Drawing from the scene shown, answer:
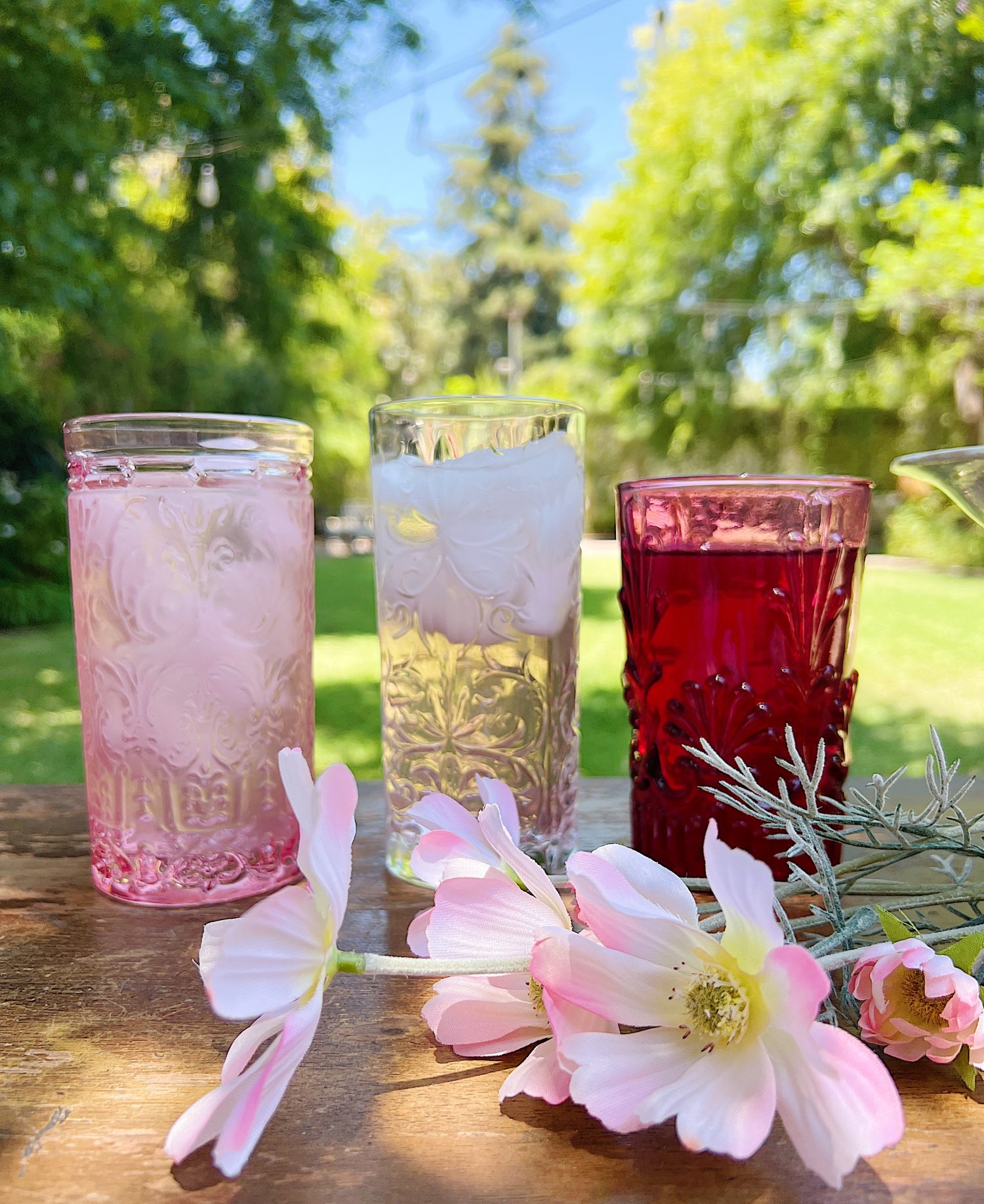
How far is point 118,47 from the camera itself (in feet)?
11.6

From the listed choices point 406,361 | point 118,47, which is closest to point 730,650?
point 118,47

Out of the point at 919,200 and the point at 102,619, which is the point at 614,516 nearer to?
the point at 102,619

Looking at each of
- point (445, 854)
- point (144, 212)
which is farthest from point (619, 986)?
point (144, 212)

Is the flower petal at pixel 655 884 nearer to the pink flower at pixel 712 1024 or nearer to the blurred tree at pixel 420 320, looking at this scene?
the pink flower at pixel 712 1024

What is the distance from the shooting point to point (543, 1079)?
48cm

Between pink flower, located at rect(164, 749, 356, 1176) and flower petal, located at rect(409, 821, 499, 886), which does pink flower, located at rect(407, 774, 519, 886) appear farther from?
pink flower, located at rect(164, 749, 356, 1176)

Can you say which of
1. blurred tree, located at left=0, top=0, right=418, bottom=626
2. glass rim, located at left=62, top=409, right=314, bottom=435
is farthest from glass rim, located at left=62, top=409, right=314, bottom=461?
blurred tree, located at left=0, top=0, right=418, bottom=626

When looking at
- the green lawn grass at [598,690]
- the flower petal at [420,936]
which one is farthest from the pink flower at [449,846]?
the green lawn grass at [598,690]

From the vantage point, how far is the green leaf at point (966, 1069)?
50cm

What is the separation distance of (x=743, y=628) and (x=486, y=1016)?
0.38 meters

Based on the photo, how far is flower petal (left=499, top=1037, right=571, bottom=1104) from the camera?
476 millimetres

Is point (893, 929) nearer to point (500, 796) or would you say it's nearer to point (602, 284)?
point (500, 796)

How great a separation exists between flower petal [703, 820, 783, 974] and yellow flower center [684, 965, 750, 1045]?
27 millimetres

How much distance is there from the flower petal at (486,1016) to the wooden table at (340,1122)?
16mm
